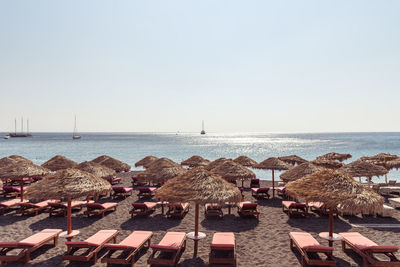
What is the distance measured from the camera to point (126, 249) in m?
6.30

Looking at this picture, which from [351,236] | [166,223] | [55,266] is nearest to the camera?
[55,266]

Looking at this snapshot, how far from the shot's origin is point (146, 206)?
10.7 m

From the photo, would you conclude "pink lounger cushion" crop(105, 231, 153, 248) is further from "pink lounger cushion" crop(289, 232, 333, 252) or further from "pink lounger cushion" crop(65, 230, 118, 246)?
"pink lounger cushion" crop(289, 232, 333, 252)

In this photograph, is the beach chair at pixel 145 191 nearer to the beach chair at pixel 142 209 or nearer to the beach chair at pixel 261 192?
the beach chair at pixel 142 209

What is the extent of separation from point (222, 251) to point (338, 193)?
370 cm

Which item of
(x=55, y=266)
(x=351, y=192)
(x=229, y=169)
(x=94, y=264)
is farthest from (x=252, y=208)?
(x=55, y=266)

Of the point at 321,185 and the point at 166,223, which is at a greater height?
the point at 321,185

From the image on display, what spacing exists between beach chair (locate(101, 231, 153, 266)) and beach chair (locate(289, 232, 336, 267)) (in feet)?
14.5

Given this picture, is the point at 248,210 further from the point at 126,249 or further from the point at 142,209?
the point at 126,249

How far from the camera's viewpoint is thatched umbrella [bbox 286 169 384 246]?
20.5 feet

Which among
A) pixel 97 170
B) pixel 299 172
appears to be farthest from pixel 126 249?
pixel 299 172

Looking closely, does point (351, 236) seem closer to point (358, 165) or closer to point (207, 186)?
point (207, 186)

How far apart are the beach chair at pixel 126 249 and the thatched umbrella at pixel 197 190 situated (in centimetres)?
132

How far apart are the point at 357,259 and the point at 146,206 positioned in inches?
316
